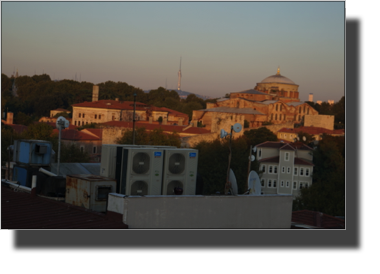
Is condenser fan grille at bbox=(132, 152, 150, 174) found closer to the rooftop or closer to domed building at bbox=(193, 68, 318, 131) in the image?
domed building at bbox=(193, 68, 318, 131)

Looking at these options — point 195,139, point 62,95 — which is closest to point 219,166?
point 195,139

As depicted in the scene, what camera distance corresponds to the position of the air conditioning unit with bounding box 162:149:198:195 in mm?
7457

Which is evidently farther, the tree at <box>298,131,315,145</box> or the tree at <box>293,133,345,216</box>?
the tree at <box>298,131,315,145</box>

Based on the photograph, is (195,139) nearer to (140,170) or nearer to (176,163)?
(176,163)

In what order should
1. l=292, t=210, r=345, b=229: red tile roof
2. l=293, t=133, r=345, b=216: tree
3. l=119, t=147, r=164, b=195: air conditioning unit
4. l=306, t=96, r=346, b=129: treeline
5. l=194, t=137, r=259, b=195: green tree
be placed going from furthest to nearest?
l=306, t=96, r=346, b=129: treeline < l=194, t=137, r=259, b=195: green tree < l=293, t=133, r=345, b=216: tree < l=292, t=210, r=345, b=229: red tile roof < l=119, t=147, r=164, b=195: air conditioning unit

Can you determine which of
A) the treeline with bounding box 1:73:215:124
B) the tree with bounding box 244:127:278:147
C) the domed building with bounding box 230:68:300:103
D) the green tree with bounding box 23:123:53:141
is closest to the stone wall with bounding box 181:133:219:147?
the tree with bounding box 244:127:278:147

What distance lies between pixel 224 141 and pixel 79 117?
93.0 ft

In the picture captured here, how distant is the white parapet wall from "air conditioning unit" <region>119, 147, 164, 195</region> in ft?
3.08

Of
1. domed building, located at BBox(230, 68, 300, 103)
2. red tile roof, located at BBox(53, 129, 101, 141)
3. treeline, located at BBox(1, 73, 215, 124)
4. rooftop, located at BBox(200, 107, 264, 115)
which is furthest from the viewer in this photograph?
domed building, located at BBox(230, 68, 300, 103)

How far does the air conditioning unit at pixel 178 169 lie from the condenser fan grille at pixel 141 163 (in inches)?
11.6

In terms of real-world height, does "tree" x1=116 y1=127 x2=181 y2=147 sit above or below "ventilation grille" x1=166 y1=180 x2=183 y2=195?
above
